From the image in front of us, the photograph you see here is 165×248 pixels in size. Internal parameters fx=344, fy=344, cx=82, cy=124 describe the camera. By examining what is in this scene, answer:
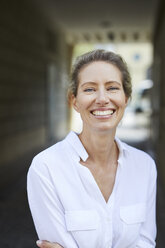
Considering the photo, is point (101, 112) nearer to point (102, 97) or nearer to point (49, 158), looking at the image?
point (102, 97)

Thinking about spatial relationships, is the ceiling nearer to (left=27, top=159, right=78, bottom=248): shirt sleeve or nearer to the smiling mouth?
the smiling mouth

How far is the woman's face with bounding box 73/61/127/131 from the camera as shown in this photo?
1.36 metres

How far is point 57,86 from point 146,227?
392 inches

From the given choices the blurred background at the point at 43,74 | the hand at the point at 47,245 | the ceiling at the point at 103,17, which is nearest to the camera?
the hand at the point at 47,245

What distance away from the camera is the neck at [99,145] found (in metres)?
1.43

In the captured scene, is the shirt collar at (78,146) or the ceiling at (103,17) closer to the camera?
the shirt collar at (78,146)

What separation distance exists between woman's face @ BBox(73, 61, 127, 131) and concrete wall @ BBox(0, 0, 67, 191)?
12.7ft

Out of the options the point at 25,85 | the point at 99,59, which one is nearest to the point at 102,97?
the point at 99,59

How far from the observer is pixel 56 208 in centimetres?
132

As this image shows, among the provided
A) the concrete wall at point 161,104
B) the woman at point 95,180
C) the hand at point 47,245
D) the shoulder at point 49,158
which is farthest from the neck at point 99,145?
the concrete wall at point 161,104

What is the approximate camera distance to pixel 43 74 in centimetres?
949

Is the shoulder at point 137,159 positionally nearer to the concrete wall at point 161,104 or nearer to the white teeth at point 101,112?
the white teeth at point 101,112

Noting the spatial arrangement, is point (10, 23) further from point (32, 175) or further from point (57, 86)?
point (32, 175)

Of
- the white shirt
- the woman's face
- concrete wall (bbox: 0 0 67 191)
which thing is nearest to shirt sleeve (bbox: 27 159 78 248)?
the white shirt
